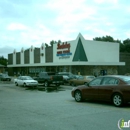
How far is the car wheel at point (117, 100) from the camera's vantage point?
11.0m

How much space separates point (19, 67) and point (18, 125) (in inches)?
2579

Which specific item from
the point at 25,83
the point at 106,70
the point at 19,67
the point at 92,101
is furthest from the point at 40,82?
the point at 19,67

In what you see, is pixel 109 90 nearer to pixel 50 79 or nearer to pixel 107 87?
pixel 107 87

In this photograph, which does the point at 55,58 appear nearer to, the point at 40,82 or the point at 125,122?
the point at 40,82

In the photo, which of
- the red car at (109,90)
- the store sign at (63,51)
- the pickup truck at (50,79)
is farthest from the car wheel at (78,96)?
the store sign at (63,51)

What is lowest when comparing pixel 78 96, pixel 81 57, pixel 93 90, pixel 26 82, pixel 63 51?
pixel 78 96

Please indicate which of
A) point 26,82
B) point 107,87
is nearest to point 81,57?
point 26,82

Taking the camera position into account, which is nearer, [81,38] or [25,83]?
[25,83]

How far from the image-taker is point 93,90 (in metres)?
12.4

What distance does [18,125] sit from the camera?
24.6 feet

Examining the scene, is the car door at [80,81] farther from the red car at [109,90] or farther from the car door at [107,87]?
the car door at [107,87]

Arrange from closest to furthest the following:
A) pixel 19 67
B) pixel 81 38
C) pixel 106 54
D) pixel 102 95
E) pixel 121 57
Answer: pixel 102 95 → pixel 81 38 → pixel 106 54 → pixel 121 57 → pixel 19 67

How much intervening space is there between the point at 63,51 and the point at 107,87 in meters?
39.3

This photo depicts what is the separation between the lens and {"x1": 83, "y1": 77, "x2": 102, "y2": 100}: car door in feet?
40.3
